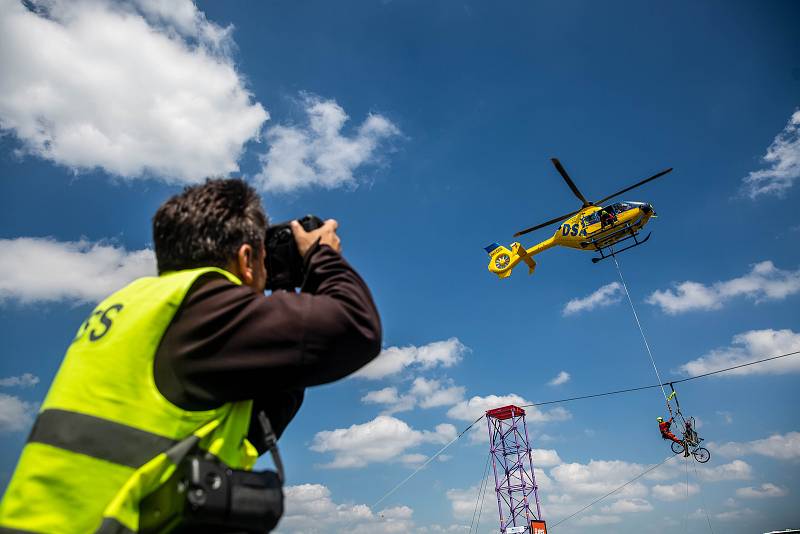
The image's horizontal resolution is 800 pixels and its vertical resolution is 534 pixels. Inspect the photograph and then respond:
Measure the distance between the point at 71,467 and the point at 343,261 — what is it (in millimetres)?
884

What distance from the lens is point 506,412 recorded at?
129ft

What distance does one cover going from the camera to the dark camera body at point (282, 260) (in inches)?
67.4

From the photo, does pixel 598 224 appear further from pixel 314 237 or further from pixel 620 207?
pixel 314 237

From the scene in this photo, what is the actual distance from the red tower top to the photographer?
39916 millimetres

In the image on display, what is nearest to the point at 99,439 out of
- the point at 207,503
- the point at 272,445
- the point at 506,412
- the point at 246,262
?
the point at 207,503

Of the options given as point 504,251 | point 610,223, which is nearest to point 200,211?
point 610,223

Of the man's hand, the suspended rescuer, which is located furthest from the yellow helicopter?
the man's hand

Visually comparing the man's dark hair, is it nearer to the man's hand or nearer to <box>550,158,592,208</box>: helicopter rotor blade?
the man's hand

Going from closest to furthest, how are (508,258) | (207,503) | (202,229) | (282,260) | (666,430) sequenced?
(207,503) → (202,229) → (282,260) → (666,430) → (508,258)

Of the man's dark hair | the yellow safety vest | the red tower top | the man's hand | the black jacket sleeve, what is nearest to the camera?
the yellow safety vest

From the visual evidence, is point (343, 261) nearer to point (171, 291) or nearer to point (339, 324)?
point (339, 324)

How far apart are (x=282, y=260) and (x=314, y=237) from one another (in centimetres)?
14

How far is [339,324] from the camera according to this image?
1.34m

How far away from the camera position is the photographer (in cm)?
110
